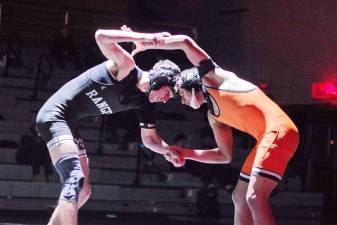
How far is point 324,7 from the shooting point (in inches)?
457

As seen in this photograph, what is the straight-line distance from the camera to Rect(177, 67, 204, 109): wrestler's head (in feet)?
16.9

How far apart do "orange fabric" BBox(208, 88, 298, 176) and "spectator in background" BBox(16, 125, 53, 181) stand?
5609mm

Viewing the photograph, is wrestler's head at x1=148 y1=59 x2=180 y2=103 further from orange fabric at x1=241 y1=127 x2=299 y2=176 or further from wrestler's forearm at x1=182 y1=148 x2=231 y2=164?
orange fabric at x1=241 y1=127 x2=299 y2=176

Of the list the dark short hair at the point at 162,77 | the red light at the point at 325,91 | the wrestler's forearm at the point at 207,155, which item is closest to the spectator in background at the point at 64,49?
the red light at the point at 325,91

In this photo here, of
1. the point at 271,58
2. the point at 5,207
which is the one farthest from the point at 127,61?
the point at 271,58

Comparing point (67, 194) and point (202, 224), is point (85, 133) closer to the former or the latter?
point (202, 224)

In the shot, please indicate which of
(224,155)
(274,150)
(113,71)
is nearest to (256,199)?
Answer: (274,150)

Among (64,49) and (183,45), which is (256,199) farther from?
(64,49)

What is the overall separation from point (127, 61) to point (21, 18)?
10.5 metres

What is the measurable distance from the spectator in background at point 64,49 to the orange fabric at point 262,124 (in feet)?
28.2

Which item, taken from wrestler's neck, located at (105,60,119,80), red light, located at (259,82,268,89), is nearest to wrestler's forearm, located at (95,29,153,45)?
wrestler's neck, located at (105,60,119,80)

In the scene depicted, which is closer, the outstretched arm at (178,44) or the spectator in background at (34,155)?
the outstretched arm at (178,44)

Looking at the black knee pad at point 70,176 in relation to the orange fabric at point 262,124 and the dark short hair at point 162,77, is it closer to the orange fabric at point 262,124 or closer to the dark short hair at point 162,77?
the dark short hair at point 162,77

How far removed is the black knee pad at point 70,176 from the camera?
480 centimetres
